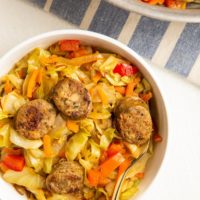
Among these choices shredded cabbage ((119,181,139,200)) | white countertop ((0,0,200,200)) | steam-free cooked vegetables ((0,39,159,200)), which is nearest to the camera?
steam-free cooked vegetables ((0,39,159,200))

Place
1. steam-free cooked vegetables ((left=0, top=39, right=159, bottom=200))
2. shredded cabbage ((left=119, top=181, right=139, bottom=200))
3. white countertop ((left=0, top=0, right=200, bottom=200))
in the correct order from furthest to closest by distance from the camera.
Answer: white countertop ((left=0, top=0, right=200, bottom=200))
shredded cabbage ((left=119, top=181, right=139, bottom=200))
steam-free cooked vegetables ((left=0, top=39, right=159, bottom=200))

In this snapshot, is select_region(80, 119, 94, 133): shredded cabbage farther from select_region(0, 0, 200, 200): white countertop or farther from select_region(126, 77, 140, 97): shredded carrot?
select_region(0, 0, 200, 200): white countertop

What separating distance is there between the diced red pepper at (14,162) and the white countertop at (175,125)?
41cm

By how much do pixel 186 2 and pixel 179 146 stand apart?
18.4 inches

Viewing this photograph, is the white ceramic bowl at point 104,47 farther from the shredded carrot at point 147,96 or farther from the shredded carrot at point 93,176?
the shredded carrot at point 93,176

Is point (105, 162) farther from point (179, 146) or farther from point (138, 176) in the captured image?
point (179, 146)

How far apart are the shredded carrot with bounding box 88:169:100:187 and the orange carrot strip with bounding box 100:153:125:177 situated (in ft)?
0.05

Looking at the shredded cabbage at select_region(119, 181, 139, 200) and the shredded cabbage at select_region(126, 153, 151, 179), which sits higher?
the shredded cabbage at select_region(126, 153, 151, 179)

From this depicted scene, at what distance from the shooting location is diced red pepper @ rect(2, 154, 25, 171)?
5.25 ft

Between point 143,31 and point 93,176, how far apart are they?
0.50 meters

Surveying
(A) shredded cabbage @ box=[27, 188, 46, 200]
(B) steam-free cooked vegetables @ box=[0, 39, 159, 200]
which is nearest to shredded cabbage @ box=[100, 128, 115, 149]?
(B) steam-free cooked vegetables @ box=[0, 39, 159, 200]

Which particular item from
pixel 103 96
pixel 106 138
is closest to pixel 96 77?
pixel 103 96

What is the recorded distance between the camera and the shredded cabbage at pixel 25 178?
5.27 feet

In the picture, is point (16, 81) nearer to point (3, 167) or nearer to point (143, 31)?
point (3, 167)
